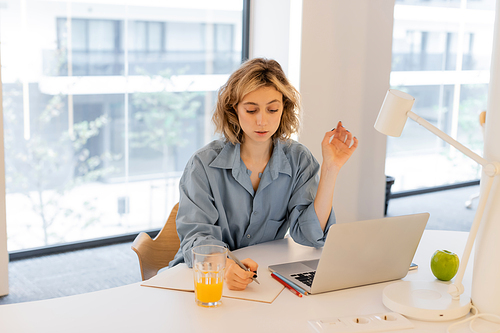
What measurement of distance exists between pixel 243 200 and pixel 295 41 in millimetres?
1896

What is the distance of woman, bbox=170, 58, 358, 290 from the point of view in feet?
5.64

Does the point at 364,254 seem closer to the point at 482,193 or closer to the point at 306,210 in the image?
the point at 482,193

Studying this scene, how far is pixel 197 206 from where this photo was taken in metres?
1.69

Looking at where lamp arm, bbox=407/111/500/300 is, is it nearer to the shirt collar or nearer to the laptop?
the laptop

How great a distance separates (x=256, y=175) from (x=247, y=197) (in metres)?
0.09

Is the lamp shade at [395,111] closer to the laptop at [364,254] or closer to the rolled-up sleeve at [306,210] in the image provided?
the laptop at [364,254]

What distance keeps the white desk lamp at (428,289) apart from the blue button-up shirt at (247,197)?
46cm

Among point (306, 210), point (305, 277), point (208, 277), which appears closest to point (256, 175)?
point (306, 210)

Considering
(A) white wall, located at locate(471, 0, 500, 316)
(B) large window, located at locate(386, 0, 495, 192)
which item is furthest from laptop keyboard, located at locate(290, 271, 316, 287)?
(B) large window, located at locate(386, 0, 495, 192)

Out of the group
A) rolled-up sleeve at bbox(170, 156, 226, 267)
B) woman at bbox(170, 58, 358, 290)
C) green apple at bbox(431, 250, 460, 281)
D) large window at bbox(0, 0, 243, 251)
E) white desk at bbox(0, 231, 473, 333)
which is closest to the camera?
white desk at bbox(0, 231, 473, 333)

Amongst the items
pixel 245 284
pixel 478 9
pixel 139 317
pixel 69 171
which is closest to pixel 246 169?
pixel 245 284

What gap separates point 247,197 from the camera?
1.82m

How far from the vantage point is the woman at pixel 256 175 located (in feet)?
5.64

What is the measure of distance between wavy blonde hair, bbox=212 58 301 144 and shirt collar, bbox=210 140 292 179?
0.05 meters
